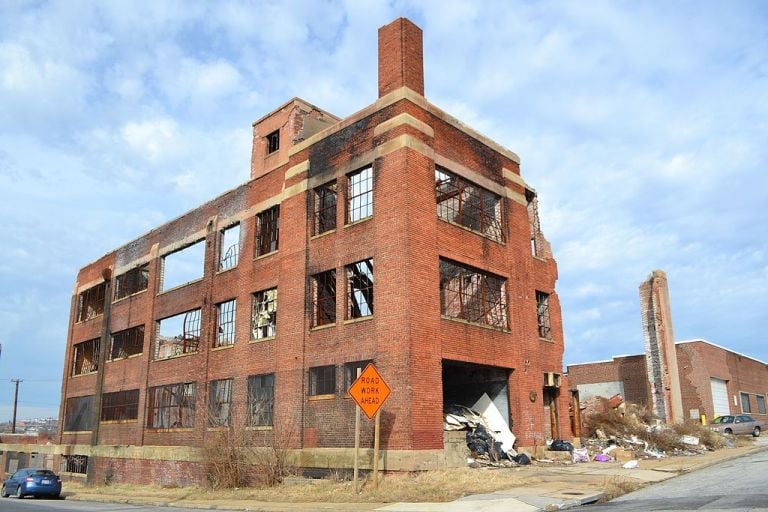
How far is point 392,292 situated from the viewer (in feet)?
65.6

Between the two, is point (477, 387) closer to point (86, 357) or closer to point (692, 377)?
point (86, 357)

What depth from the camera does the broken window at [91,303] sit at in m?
39.0

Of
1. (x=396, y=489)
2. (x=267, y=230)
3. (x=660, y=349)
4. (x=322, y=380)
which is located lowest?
(x=396, y=489)

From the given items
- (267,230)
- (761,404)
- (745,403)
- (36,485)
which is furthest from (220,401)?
(761,404)

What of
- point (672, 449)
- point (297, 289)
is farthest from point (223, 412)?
point (672, 449)

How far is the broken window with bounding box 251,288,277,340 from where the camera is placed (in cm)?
2544

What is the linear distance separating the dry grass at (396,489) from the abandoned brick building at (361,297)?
0.95m

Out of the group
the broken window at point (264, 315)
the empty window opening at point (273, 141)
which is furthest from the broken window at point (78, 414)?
the empty window opening at point (273, 141)

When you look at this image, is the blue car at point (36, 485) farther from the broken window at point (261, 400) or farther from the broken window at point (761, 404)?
the broken window at point (761, 404)

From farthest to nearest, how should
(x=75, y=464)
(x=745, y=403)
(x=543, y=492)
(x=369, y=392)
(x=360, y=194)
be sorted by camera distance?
(x=745, y=403) → (x=75, y=464) → (x=360, y=194) → (x=369, y=392) → (x=543, y=492)

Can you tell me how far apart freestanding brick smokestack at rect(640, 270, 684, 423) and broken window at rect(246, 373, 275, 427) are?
2233 cm

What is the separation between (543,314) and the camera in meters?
27.4

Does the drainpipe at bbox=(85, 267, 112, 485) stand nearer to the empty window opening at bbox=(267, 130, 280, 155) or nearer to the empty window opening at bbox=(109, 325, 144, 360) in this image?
the empty window opening at bbox=(109, 325, 144, 360)

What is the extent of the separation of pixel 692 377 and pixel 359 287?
32624mm
